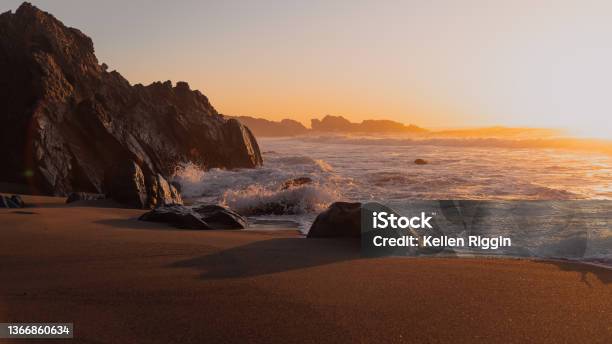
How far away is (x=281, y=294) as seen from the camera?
3332 millimetres

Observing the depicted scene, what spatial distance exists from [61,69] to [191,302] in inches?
643

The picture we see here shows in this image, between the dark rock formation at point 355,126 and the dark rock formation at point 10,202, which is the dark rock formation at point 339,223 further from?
the dark rock formation at point 355,126

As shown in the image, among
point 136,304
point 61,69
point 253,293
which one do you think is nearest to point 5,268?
point 136,304

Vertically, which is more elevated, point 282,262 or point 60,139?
point 60,139

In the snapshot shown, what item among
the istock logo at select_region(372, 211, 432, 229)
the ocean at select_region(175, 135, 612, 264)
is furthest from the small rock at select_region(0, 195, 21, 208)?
the istock logo at select_region(372, 211, 432, 229)

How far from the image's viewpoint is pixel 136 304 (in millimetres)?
3061

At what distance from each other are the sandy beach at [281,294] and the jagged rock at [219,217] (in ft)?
8.00

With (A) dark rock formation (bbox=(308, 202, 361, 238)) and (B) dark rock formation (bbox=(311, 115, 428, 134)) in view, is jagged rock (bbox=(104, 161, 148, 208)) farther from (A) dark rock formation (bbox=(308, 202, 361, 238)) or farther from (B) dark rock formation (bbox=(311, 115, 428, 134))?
(B) dark rock formation (bbox=(311, 115, 428, 134))

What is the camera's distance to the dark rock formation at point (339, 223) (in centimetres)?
611

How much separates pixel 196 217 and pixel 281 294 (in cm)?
409

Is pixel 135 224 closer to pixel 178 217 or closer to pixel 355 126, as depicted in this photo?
pixel 178 217

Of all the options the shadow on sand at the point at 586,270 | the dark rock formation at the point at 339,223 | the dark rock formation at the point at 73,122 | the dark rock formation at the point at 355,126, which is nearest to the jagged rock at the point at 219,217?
the dark rock formation at the point at 339,223

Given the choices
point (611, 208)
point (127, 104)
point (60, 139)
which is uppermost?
point (127, 104)

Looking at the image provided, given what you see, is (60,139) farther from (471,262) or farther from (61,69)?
(471,262)
